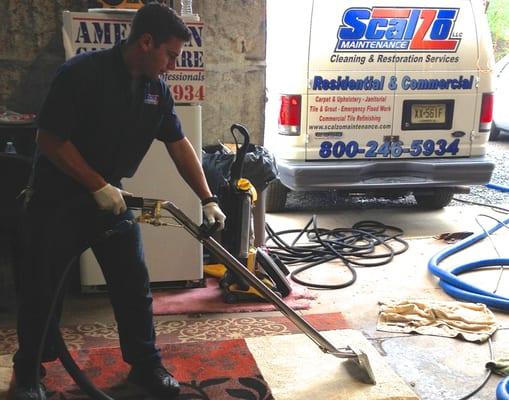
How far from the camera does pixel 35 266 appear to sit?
7.61 ft

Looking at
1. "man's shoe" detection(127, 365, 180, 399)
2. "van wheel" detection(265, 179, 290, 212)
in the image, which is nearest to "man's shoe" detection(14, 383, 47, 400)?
"man's shoe" detection(127, 365, 180, 399)

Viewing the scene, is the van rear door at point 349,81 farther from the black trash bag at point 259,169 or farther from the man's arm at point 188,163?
the man's arm at point 188,163

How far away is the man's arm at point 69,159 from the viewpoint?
2.17m

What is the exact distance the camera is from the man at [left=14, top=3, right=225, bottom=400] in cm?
220

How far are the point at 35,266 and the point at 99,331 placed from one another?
1061 mm

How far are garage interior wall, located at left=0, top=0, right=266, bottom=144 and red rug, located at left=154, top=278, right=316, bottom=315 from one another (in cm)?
135

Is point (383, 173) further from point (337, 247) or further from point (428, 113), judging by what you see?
point (337, 247)

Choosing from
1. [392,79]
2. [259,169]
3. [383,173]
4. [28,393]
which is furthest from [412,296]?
[28,393]

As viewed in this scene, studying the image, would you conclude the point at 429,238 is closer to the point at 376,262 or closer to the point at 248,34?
the point at 376,262

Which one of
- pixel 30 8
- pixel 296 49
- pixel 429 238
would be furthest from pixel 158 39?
pixel 429 238

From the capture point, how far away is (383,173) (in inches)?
196

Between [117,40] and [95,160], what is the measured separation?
4.46 ft

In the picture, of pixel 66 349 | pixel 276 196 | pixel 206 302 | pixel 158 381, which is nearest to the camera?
pixel 66 349

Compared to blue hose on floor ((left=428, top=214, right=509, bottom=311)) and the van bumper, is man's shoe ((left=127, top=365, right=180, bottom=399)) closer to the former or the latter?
blue hose on floor ((left=428, top=214, right=509, bottom=311))
